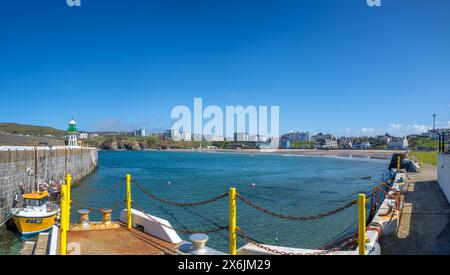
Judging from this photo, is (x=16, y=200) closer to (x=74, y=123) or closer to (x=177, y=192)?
(x=177, y=192)

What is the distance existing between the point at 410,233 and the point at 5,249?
1646cm

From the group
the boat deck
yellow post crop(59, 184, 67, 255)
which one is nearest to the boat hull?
the boat deck

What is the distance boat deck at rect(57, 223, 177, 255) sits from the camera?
7.04 metres

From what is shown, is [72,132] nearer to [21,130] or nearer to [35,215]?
[35,215]

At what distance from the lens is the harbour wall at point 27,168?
52.5 ft

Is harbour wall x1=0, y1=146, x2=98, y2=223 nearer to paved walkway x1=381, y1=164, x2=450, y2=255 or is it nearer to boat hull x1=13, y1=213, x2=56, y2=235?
boat hull x1=13, y1=213, x2=56, y2=235

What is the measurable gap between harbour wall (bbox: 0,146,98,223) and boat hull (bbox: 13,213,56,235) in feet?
5.23

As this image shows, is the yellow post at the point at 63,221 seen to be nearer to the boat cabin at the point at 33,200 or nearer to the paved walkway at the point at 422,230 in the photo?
the paved walkway at the point at 422,230

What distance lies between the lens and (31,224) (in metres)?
14.9

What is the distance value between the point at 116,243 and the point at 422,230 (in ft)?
30.3

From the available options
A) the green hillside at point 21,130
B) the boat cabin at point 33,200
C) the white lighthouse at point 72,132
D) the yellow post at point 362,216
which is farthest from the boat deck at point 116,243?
the green hillside at point 21,130

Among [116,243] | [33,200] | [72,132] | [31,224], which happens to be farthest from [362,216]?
[72,132]
